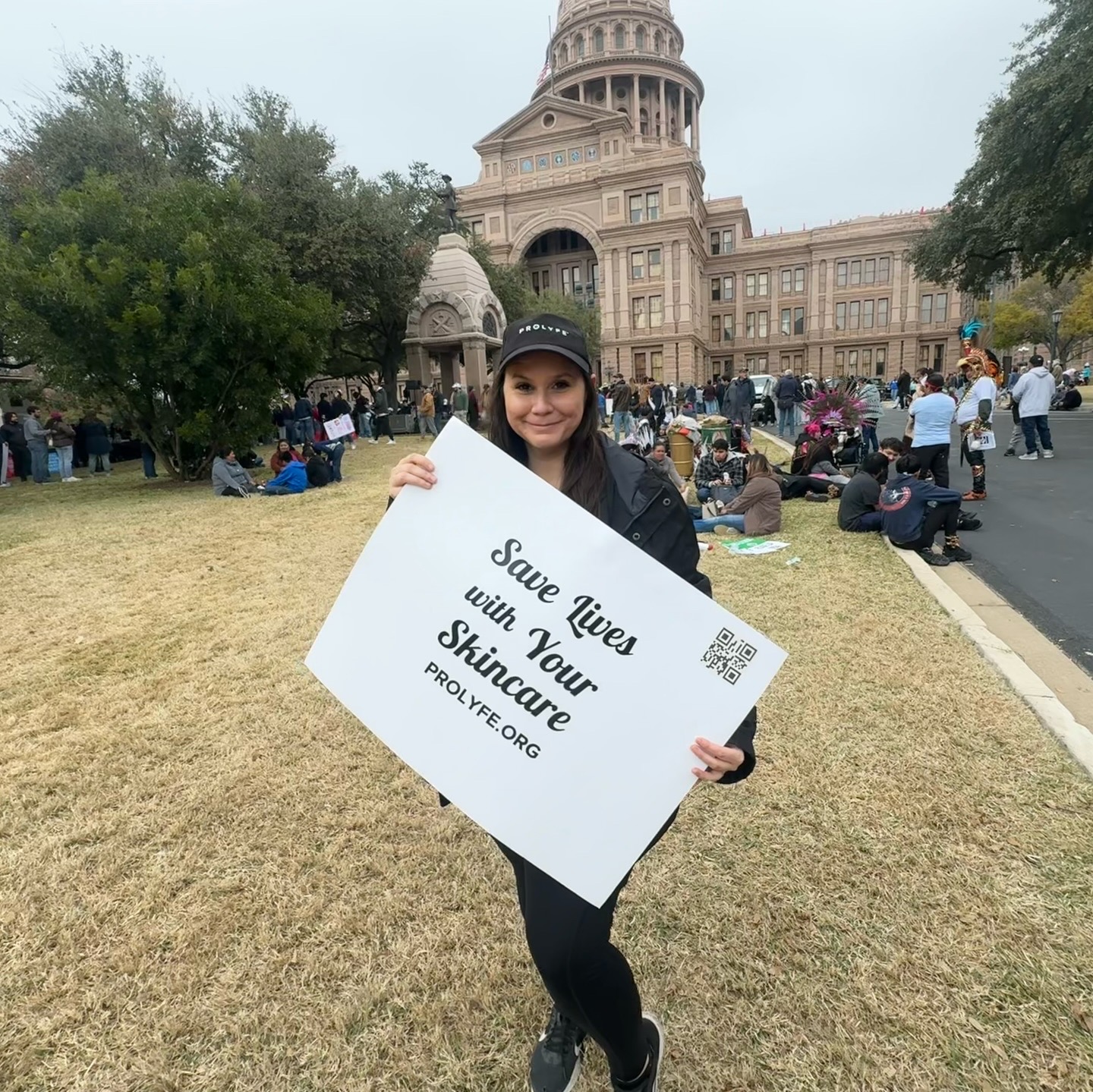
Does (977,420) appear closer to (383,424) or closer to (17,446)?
(383,424)

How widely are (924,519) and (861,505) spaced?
1.01 metres

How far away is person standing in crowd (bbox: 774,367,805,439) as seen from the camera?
741 inches

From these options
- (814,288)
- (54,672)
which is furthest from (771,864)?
(814,288)

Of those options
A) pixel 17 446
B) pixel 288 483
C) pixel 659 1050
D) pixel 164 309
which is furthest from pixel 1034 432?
pixel 17 446

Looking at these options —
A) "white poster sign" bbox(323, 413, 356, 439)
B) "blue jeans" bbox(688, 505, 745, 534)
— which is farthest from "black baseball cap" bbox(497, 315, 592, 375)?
"white poster sign" bbox(323, 413, 356, 439)

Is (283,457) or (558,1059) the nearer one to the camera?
(558,1059)

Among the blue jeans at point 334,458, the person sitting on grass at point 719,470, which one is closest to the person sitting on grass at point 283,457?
the blue jeans at point 334,458

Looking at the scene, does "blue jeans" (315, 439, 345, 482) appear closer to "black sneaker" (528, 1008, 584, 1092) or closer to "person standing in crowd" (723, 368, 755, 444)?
"person standing in crowd" (723, 368, 755, 444)

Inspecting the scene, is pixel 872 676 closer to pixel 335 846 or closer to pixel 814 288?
pixel 335 846

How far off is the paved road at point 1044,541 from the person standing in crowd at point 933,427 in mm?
746

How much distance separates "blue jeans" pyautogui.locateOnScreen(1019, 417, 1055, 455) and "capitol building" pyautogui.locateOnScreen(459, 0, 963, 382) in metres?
45.0

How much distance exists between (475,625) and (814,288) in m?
72.4

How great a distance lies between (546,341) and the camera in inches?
61.4

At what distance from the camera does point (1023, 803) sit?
2938 mm
